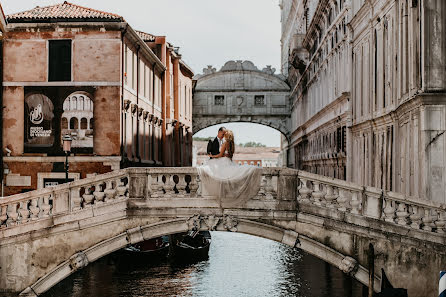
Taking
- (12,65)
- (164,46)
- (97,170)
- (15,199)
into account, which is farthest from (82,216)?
(164,46)

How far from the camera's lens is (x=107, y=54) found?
2438 centimetres

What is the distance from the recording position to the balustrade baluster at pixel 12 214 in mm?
13586

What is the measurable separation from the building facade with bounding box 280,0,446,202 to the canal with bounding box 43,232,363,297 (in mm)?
3157

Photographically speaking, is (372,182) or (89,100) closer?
(372,182)

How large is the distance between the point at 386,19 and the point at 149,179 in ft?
24.4

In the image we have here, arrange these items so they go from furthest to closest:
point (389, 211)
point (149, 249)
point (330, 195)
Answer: point (149, 249), point (330, 195), point (389, 211)

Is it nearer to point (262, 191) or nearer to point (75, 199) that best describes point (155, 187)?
point (75, 199)

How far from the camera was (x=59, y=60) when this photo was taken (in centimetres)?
2441

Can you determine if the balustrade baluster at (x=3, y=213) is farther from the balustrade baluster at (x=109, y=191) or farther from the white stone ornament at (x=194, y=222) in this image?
the white stone ornament at (x=194, y=222)

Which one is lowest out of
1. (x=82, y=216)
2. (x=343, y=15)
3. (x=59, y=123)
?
(x=82, y=216)

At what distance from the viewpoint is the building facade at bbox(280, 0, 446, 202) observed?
13.9 m

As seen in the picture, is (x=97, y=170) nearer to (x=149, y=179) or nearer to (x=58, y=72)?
(x=58, y=72)

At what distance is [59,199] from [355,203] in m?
5.43

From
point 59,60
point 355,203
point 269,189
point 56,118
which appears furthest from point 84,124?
point 355,203
